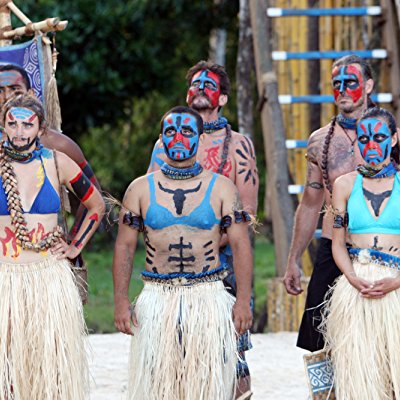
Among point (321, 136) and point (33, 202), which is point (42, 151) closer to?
point (33, 202)

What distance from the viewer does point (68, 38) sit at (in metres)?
12.9

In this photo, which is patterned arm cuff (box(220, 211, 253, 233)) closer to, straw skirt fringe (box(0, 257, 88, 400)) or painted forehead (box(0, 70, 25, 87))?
straw skirt fringe (box(0, 257, 88, 400))

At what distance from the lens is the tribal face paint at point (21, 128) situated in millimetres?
5270

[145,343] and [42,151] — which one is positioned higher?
[42,151]

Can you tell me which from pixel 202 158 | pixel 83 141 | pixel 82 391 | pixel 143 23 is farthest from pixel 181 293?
pixel 83 141

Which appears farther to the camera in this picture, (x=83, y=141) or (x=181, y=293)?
(x=83, y=141)

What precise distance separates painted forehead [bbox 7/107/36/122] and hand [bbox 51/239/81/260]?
1.92 feet


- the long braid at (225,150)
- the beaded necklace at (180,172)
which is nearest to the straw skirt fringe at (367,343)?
the beaded necklace at (180,172)

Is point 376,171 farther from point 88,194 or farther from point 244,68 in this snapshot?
point 244,68

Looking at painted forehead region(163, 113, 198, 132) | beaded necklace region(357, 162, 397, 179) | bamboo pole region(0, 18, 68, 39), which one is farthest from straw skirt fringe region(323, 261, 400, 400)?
bamboo pole region(0, 18, 68, 39)

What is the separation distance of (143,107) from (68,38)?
194 inches

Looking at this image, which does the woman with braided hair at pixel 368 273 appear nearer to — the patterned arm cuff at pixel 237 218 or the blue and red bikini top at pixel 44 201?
the patterned arm cuff at pixel 237 218

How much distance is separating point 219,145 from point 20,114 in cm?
133

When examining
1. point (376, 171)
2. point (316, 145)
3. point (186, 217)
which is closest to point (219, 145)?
point (316, 145)
